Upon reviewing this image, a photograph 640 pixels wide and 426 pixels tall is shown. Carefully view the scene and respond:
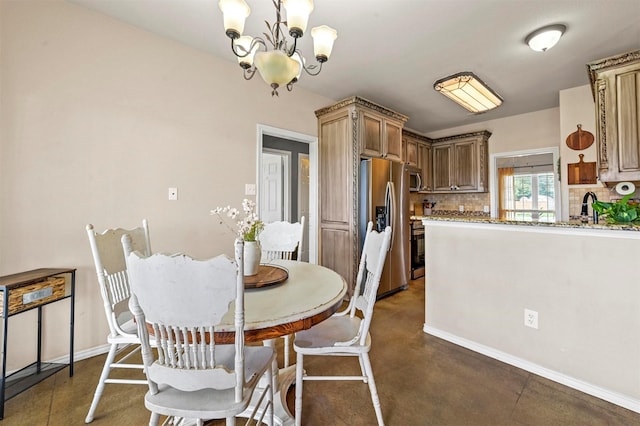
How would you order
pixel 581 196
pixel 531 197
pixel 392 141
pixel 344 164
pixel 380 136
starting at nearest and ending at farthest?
pixel 581 196, pixel 344 164, pixel 380 136, pixel 392 141, pixel 531 197

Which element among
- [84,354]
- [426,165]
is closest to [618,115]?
[426,165]

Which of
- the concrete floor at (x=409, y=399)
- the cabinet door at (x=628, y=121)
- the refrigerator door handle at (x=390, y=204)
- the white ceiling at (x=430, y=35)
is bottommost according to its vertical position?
the concrete floor at (x=409, y=399)

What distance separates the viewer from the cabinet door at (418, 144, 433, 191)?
16.6 ft

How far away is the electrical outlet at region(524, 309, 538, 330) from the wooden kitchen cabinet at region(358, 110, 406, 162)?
7.36ft

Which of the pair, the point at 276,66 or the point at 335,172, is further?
the point at 335,172

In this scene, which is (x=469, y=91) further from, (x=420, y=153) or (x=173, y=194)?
(x=173, y=194)

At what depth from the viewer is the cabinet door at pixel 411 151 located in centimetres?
474

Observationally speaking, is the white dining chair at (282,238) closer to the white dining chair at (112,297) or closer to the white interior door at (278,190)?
the white dining chair at (112,297)

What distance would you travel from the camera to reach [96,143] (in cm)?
215

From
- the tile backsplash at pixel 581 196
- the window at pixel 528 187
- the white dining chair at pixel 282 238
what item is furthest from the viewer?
the window at pixel 528 187

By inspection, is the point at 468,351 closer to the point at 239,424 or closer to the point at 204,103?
the point at 239,424

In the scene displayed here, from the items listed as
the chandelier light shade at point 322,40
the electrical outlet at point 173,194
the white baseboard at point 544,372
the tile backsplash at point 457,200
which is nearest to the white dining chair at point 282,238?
the electrical outlet at point 173,194

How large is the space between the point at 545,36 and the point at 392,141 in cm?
Answer: 187

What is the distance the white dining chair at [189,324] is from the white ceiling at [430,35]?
203cm
